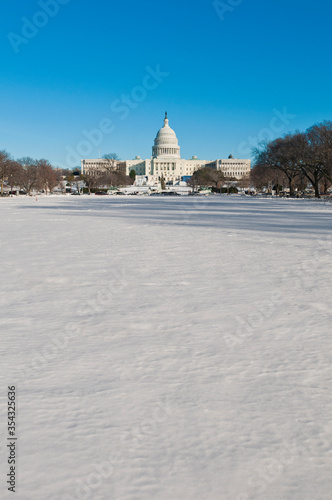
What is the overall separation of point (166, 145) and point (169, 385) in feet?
623

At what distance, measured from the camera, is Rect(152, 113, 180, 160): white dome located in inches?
7451

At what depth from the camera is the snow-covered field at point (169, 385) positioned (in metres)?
2.83

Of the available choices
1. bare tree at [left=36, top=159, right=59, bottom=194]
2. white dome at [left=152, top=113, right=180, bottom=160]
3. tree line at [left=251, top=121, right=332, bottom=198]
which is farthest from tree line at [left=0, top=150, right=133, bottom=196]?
white dome at [left=152, top=113, right=180, bottom=160]

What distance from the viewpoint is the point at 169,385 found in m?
3.99

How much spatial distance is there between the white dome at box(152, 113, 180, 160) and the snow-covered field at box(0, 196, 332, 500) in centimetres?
18460

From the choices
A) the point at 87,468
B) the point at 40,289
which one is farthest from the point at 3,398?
the point at 40,289

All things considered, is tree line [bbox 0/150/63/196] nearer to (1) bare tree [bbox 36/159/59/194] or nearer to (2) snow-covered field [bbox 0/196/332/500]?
(1) bare tree [bbox 36/159/59/194]

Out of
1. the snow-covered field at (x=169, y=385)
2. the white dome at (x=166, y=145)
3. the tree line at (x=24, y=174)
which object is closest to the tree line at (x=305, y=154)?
the tree line at (x=24, y=174)

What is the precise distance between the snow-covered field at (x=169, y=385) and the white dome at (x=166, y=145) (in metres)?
185

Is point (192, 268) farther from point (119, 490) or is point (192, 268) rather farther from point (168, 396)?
point (119, 490)

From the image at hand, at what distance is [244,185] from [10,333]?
433 feet

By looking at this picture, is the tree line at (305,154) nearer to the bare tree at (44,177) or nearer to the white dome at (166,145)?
the bare tree at (44,177)

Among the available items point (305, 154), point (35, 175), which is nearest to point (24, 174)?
point (35, 175)

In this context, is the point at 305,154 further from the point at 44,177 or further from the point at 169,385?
the point at 169,385
